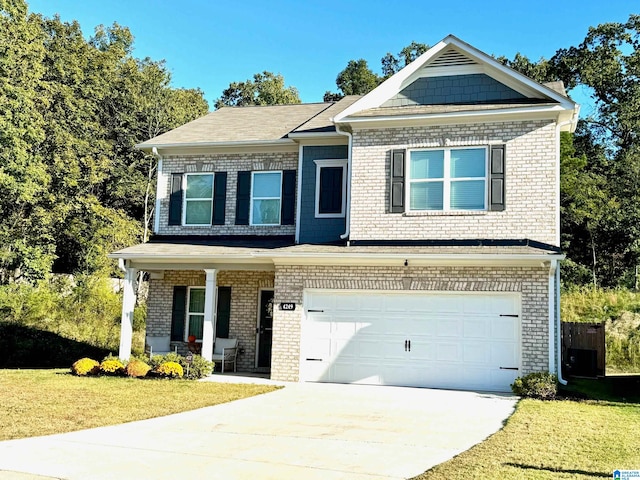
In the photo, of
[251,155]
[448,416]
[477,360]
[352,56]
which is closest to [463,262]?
[477,360]

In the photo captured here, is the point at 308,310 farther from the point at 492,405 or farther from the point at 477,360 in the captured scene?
the point at 492,405

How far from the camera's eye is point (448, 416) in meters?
10.4

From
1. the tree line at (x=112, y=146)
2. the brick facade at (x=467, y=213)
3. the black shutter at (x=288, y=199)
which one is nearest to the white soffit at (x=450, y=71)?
the brick facade at (x=467, y=213)

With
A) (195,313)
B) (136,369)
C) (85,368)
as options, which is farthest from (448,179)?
(85,368)

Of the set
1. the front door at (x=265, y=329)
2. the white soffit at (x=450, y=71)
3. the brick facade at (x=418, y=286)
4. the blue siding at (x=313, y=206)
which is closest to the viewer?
the brick facade at (x=418, y=286)

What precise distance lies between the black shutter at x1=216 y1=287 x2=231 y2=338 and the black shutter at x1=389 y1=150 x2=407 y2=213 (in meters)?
5.76

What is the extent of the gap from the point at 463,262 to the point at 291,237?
529 cm

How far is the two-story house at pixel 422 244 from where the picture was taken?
1390 centimetres

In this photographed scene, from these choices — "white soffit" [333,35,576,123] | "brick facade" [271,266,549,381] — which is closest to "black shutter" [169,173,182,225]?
"brick facade" [271,266,549,381]

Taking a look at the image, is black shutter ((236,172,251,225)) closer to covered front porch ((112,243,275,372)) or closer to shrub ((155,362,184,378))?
covered front porch ((112,243,275,372))

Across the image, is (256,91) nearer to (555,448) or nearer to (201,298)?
(201,298)

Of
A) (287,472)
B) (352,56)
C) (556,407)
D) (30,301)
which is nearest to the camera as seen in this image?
(287,472)

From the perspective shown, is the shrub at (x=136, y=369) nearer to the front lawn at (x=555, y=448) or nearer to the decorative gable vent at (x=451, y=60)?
the front lawn at (x=555, y=448)

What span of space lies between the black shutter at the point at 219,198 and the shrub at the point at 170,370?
194 inches
